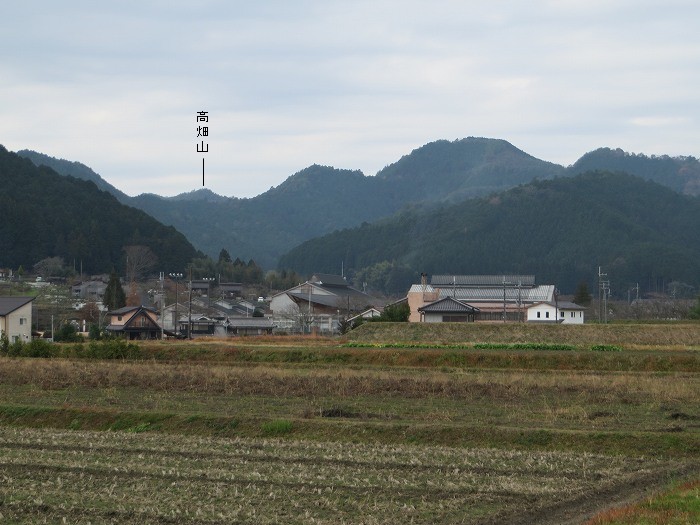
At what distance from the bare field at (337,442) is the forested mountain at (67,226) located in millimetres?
72673

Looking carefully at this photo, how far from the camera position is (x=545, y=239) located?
486ft

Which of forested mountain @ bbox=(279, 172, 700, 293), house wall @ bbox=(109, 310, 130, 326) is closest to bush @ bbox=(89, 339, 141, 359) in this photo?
house wall @ bbox=(109, 310, 130, 326)

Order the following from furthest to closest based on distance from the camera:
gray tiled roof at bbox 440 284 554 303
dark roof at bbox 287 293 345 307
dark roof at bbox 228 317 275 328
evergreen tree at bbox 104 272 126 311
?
1. dark roof at bbox 287 293 345 307
2. gray tiled roof at bbox 440 284 554 303
3. evergreen tree at bbox 104 272 126 311
4. dark roof at bbox 228 317 275 328

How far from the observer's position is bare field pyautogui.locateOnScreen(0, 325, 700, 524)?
12141mm

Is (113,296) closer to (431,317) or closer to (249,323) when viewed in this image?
(249,323)

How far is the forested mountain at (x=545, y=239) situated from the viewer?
135750 millimetres

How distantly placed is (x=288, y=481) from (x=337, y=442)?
425 centimetres

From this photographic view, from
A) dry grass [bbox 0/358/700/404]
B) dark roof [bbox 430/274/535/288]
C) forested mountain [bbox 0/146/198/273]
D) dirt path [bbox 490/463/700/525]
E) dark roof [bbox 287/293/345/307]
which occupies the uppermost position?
forested mountain [bbox 0/146/198/273]

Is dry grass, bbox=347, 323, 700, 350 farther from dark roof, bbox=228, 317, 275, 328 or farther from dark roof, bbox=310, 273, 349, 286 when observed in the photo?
dark roof, bbox=310, 273, 349, 286

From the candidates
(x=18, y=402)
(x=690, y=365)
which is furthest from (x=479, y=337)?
(x=18, y=402)

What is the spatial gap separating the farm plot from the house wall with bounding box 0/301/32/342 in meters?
34.7

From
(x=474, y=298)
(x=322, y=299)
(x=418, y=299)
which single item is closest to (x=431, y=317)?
(x=418, y=299)

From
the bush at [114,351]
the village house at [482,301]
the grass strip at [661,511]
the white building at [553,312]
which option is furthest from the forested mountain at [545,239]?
the grass strip at [661,511]

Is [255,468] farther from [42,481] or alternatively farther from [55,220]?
[55,220]
